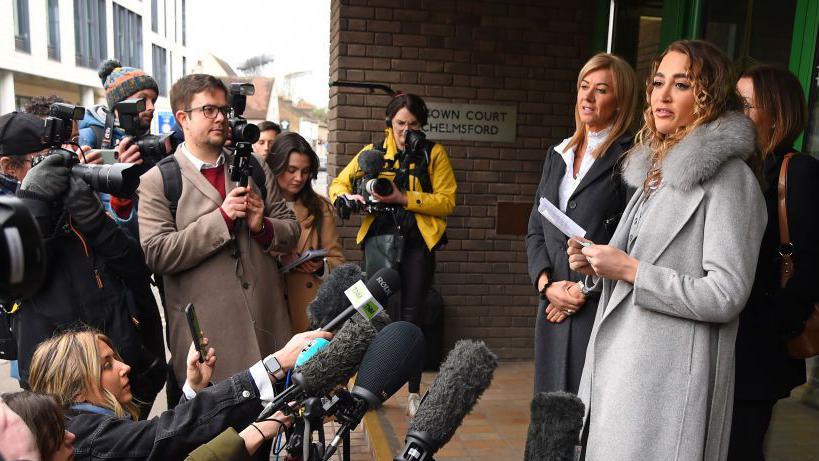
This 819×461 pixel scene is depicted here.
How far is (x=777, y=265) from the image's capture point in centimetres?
219

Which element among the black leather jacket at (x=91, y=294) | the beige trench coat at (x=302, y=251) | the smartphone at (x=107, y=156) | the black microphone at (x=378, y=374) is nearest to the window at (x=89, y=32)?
the beige trench coat at (x=302, y=251)

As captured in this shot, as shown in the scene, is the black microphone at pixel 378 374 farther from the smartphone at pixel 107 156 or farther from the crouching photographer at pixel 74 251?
the smartphone at pixel 107 156

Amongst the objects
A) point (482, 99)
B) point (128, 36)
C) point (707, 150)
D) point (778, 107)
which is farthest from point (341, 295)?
point (128, 36)

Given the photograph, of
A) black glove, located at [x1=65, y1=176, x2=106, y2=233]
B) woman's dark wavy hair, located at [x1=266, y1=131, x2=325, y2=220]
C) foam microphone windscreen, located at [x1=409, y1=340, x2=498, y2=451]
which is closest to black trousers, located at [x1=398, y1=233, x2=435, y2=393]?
woman's dark wavy hair, located at [x1=266, y1=131, x2=325, y2=220]

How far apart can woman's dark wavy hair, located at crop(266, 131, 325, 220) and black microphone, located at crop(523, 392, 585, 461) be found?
115 inches

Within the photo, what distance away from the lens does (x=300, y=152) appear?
4.11m

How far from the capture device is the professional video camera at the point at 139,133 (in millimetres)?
3305

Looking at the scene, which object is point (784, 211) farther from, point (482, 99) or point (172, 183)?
point (482, 99)

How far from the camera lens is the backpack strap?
3039 millimetres

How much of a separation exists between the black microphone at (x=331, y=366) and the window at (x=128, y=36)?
118 feet

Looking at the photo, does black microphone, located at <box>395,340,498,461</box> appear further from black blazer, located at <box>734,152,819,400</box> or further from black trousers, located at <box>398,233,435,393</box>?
black trousers, located at <box>398,233,435,393</box>

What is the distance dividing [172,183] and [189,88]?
1.59ft

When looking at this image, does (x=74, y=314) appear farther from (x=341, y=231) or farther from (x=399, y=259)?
(x=341, y=231)

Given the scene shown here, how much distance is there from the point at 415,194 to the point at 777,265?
7.86ft
